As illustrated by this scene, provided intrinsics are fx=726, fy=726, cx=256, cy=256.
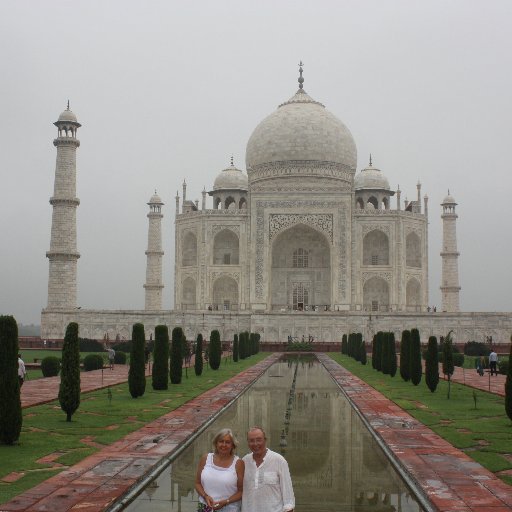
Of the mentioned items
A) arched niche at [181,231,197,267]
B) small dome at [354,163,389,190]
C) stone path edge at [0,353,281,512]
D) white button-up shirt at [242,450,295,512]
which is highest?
small dome at [354,163,389,190]

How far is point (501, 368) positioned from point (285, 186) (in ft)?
58.4

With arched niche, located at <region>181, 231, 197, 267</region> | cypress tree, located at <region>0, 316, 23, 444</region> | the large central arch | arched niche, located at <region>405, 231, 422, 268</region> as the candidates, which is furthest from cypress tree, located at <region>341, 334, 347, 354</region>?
cypress tree, located at <region>0, 316, 23, 444</region>

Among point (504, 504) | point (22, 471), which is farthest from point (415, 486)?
point (22, 471)

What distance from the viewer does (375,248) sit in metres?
33.1

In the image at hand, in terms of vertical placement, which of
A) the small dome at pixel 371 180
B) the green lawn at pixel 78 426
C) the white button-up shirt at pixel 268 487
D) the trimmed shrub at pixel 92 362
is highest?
the small dome at pixel 371 180

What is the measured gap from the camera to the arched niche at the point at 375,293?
32156mm

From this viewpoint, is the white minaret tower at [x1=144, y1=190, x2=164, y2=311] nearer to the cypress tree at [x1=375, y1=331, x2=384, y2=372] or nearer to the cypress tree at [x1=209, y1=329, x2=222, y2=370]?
the cypress tree at [x1=209, y1=329, x2=222, y2=370]

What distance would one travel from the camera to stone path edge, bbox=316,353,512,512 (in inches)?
186

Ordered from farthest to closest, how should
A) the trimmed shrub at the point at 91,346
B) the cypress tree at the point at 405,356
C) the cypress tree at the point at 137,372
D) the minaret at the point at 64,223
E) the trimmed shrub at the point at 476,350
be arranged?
the minaret at the point at 64,223, the trimmed shrub at the point at 91,346, the trimmed shrub at the point at 476,350, the cypress tree at the point at 405,356, the cypress tree at the point at 137,372

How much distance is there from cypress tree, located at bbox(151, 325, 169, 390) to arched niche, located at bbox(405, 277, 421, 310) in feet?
71.5

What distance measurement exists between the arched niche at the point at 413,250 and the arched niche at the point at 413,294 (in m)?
0.86

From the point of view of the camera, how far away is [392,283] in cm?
3188

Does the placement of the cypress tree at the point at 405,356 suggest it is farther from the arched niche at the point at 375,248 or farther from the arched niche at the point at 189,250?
the arched niche at the point at 189,250

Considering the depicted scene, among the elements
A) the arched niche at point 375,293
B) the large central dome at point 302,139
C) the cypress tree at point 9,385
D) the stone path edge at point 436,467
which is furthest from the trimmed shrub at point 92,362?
the large central dome at point 302,139
